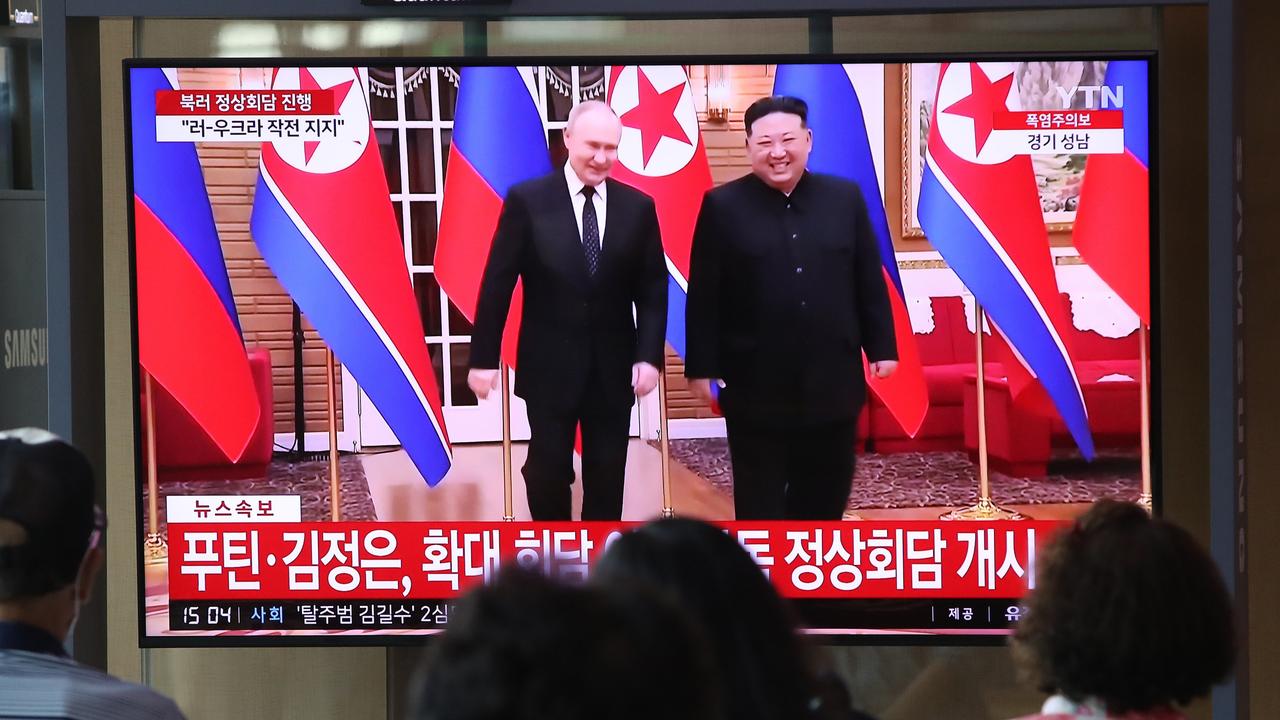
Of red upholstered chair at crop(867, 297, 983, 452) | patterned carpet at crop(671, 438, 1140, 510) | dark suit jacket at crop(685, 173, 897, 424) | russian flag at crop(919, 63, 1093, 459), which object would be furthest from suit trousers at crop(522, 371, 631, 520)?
russian flag at crop(919, 63, 1093, 459)

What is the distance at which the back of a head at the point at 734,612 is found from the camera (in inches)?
47.5

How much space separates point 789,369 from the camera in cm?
353

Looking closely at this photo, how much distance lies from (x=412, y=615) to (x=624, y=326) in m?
0.94

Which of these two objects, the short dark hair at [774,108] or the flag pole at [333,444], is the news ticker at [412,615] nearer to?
the flag pole at [333,444]

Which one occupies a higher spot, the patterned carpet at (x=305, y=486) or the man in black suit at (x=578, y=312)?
the man in black suit at (x=578, y=312)

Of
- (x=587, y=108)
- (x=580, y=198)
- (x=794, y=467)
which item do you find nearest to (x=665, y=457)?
(x=794, y=467)

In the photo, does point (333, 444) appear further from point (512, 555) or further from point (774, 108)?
point (774, 108)

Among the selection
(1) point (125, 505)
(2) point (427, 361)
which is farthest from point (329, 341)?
(1) point (125, 505)

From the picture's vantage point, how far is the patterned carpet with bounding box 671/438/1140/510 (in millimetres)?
3508

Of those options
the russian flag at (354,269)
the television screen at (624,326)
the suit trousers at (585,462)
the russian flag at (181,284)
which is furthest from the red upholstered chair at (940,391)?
the russian flag at (181,284)

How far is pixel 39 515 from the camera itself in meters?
1.63

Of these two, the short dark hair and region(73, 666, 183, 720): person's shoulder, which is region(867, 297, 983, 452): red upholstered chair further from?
region(73, 666, 183, 720): person's shoulder

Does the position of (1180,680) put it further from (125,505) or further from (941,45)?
(125,505)

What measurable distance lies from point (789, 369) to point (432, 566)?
106 cm
